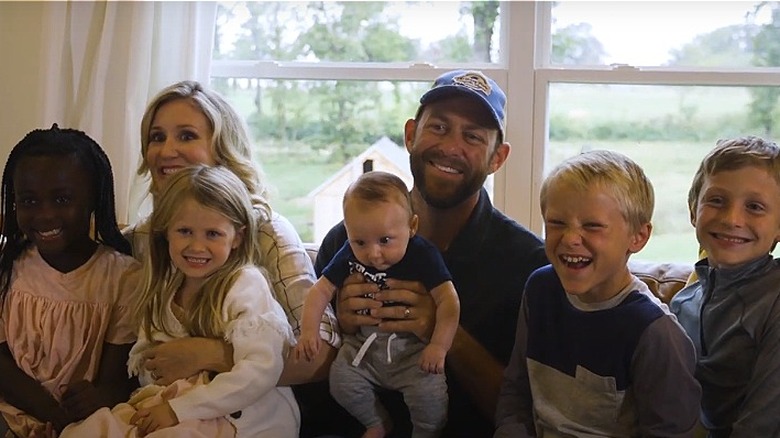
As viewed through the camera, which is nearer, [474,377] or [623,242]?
[623,242]

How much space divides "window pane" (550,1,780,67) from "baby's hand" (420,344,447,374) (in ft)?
4.66

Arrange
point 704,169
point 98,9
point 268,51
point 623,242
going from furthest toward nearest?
1. point 268,51
2. point 98,9
3. point 704,169
4. point 623,242

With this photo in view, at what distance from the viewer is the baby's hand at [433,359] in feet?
5.95

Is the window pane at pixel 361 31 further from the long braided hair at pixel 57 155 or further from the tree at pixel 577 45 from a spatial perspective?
the long braided hair at pixel 57 155

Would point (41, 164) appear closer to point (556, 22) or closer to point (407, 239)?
point (407, 239)

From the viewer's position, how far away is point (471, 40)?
2.96 m

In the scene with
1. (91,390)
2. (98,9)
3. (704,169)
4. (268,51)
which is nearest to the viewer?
(704,169)

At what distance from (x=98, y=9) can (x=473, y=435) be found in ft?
5.97

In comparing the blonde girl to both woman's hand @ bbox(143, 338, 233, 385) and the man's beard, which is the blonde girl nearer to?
woman's hand @ bbox(143, 338, 233, 385)

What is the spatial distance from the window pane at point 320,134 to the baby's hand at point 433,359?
1255 millimetres

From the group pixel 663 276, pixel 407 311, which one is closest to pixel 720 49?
pixel 663 276

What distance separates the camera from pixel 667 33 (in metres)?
2.86

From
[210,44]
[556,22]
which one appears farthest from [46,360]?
[556,22]

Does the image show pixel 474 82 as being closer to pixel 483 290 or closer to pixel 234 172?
pixel 483 290
